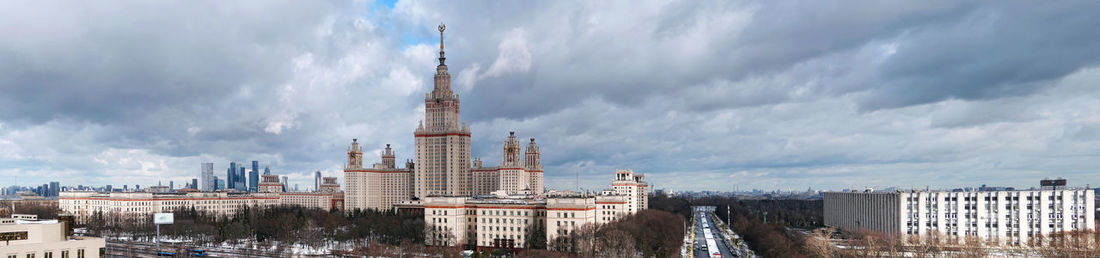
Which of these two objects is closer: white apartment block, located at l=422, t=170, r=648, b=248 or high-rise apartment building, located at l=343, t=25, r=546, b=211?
white apartment block, located at l=422, t=170, r=648, b=248

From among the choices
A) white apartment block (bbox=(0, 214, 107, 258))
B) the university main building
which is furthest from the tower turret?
white apartment block (bbox=(0, 214, 107, 258))

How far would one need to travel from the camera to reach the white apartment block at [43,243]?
44.2 metres

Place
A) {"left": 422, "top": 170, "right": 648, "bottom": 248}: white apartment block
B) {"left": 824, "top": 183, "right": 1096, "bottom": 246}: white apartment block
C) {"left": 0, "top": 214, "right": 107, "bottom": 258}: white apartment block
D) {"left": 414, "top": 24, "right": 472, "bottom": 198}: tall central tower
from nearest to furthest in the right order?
1. {"left": 0, "top": 214, "right": 107, "bottom": 258}: white apartment block
2. {"left": 824, "top": 183, "right": 1096, "bottom": 246}: white apartment block
3. {"left": 422, "top": 170, "right": 648, "bottom": 248}: white apartment block
4. {"left": 414, "top": 24, "right": 472, "bottom": 198}: tall central tower

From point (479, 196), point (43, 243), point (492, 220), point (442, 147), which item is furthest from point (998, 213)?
point (442, 147)

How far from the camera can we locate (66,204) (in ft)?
590

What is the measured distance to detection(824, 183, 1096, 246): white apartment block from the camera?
102500mm

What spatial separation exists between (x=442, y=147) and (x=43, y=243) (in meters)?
143

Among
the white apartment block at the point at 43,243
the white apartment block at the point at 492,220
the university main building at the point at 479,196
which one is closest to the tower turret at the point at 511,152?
the university main building at the point at 479,196

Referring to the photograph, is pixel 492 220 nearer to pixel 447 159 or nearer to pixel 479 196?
pixel 479 196

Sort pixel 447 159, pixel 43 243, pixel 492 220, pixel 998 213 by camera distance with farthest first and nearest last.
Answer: pixel 447 159, pixel 492 220, pixel 998 213, pixel 43 243

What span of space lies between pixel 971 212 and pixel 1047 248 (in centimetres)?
2734

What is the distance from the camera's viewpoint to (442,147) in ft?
618

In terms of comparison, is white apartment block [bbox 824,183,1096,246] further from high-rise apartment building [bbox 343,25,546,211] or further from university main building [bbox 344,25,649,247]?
high-rise apartment building [bbox 343,25,546,211]

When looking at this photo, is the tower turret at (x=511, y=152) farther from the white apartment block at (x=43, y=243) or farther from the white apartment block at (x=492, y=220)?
the white apartment block at (x=43, y=243)
